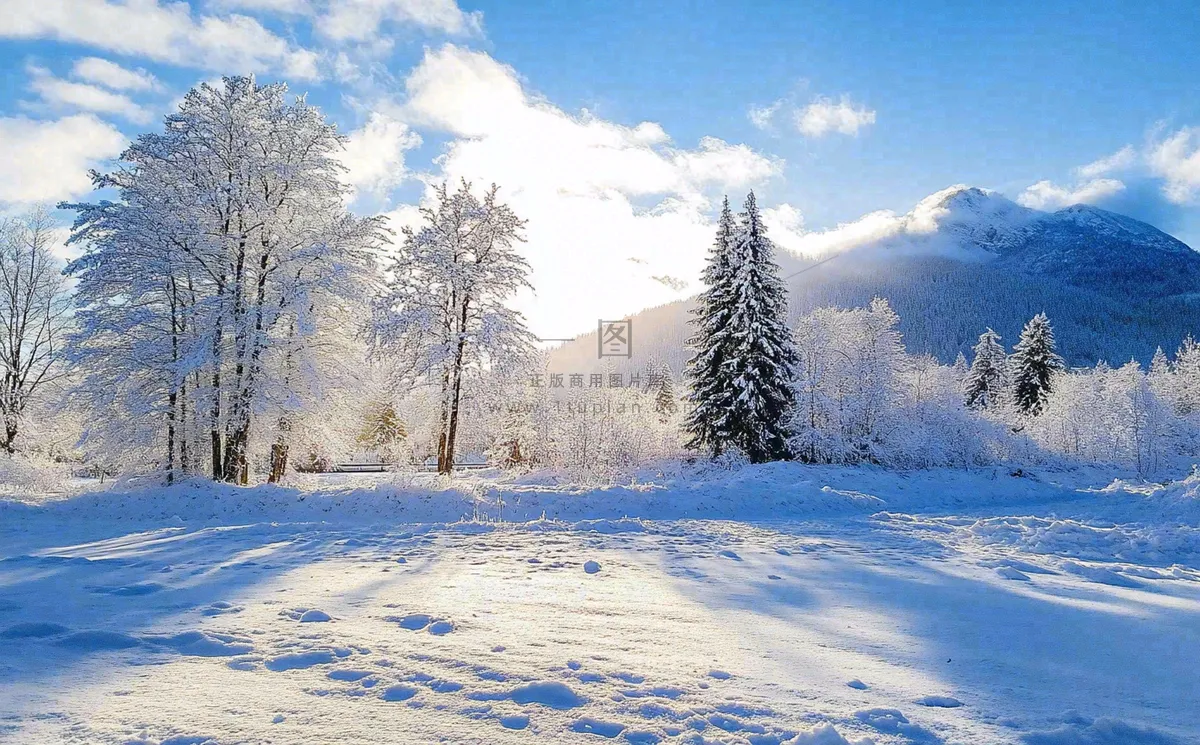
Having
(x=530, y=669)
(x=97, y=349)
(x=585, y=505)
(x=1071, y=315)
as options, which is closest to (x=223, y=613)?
(x=530, y=669)

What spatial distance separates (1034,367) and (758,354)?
32.9 m

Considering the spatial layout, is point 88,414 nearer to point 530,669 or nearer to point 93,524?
point 93,524

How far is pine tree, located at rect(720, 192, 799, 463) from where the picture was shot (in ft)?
79.2

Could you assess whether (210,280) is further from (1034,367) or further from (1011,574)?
(1034,367)

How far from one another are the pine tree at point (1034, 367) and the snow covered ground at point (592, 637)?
133ft

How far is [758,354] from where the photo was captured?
952 inches

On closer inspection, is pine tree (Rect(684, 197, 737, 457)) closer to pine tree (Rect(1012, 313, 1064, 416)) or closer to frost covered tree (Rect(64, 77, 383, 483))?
frost covered tree (Rect(64, 77, 383, 483))

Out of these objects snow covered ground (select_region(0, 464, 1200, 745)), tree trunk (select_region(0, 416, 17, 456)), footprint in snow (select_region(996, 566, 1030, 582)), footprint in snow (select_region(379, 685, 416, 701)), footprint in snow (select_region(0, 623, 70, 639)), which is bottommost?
footprint in snow (select_region(996, 566, 1030, 582))

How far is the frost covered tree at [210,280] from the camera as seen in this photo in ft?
47.4

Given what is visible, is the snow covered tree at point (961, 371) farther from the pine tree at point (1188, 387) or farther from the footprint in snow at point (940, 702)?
the footprint in snow at point (940, 702)

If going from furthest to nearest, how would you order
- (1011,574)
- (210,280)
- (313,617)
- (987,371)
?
(987,371)
(210,280)
(1011,574)
(313,617)

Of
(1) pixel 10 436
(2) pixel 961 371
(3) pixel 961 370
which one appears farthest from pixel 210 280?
(3) pixel 961 370

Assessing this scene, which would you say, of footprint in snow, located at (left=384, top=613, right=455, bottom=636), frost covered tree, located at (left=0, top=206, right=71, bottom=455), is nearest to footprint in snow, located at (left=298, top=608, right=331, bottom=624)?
footprint in snow, located at (left=384, top=613, right=455, bottom=636)

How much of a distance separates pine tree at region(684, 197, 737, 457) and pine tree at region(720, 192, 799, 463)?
33cm
